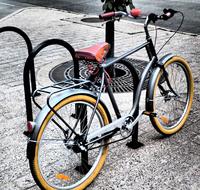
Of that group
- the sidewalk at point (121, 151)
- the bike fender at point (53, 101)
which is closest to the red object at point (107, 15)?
the bike fender at point (53, 101)

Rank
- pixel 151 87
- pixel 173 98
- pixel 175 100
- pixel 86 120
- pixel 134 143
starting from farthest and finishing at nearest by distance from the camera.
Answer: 1. pixel 175 100
2. pixel 173 98
3. pixel 134 143
4. pixel 151 87
5. pixel 86 120

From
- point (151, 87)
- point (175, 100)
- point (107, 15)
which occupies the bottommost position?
point (175, 100)

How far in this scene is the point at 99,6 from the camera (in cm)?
1466

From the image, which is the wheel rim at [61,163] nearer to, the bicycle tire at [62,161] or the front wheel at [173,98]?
the bicycle tire at [62,161]

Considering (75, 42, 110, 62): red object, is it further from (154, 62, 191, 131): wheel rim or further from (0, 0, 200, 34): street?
(0, 0, 200, 34): street

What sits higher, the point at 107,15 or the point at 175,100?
the point at 107,15

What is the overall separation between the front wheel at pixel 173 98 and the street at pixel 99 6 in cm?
643

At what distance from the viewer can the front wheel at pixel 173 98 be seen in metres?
4.21

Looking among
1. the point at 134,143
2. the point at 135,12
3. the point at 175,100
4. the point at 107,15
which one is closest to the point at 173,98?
the point at 175,100

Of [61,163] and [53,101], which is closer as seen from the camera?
[53,101]

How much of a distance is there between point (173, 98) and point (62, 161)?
156 cm

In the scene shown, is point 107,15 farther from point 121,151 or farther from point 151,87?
point 121,151

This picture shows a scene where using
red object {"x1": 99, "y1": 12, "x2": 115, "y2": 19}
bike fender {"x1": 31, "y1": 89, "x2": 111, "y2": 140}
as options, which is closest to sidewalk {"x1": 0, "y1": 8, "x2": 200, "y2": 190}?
bike fender {"x1": 31, "y1": 89, "x2": 111, "y2": 140}

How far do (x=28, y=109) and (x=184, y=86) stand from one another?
2.19 m
